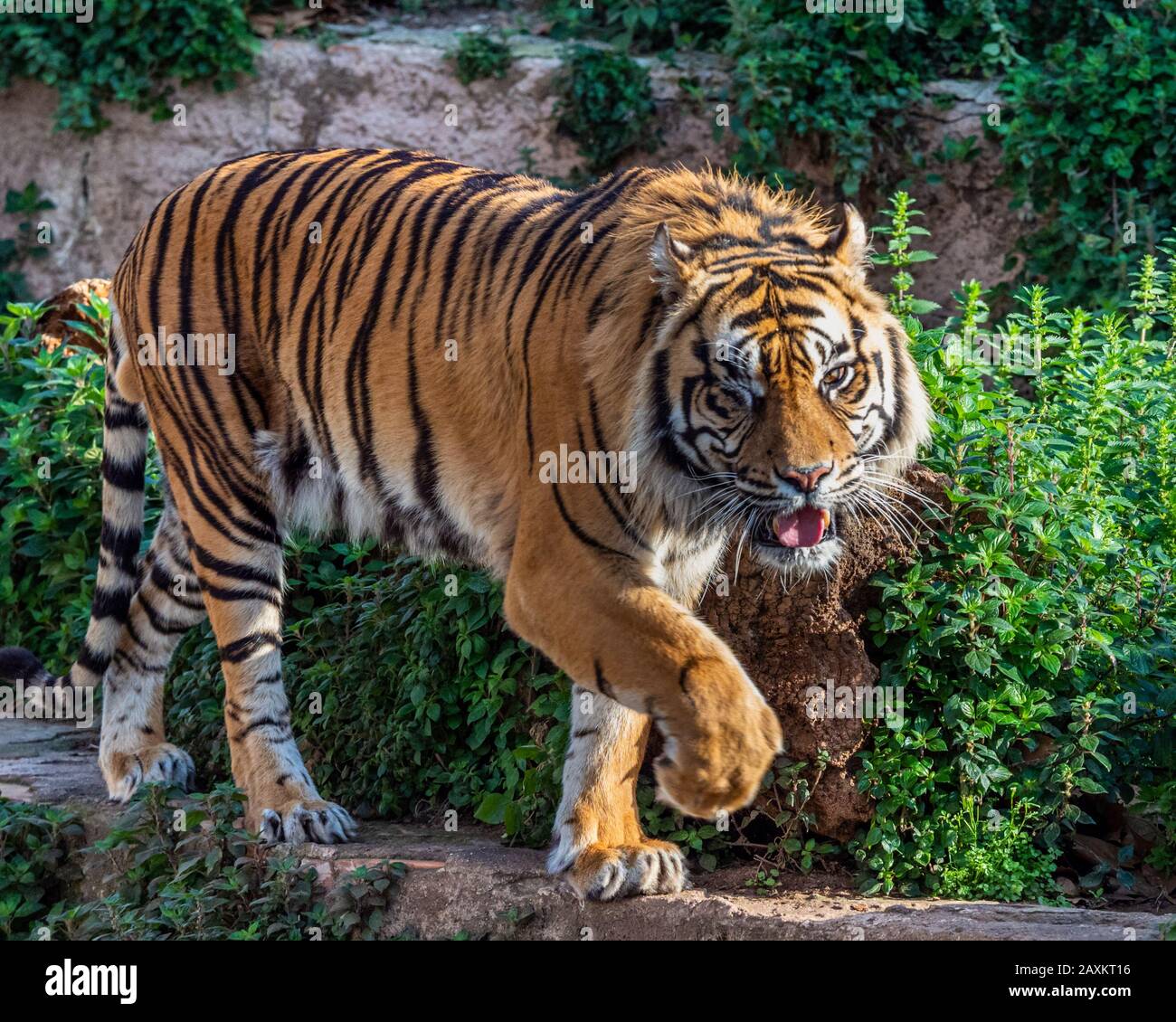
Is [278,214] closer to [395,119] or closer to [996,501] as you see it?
[996,501]

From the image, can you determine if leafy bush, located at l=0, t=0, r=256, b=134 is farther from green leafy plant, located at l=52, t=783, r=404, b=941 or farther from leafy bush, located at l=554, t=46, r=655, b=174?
green leafy plant, located at l=52, t=783, r=404, b=941

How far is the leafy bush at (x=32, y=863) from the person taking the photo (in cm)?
471

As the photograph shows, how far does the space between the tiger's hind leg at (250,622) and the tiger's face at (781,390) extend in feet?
5.26

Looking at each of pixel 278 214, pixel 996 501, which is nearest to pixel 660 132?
pixel 278 214

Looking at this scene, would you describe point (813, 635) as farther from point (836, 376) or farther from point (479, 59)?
point (479, 59)

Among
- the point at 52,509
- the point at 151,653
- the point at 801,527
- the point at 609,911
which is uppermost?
the point at 801,527

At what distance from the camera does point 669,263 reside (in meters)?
3.71

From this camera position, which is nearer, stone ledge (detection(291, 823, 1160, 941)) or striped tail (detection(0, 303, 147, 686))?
stone ledge (detection(291, 823, 1160, 941))

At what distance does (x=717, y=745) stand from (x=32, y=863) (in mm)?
2476

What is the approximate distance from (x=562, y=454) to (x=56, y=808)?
7.31ft

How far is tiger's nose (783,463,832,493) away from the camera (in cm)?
350

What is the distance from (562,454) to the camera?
385 centimetres

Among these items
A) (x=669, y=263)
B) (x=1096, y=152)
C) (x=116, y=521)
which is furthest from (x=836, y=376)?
(x=1096, y=152)

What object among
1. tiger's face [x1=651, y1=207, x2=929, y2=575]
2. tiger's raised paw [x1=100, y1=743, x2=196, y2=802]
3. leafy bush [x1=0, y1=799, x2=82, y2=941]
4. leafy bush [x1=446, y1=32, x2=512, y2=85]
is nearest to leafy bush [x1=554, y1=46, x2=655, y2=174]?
leafy bush [x1=446, y1=32, x2=512, y2=85]
